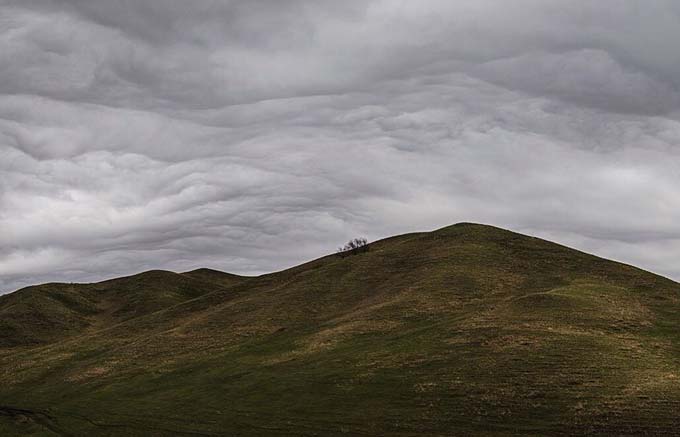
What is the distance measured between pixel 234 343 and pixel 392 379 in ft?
116

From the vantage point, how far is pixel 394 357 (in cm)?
6700

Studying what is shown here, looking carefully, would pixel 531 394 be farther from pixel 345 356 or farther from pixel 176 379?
pixel 176 379

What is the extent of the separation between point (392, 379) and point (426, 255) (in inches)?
2515

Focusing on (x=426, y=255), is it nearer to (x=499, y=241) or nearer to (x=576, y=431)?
(x=499, y=241)

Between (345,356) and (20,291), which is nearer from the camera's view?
(345,356)

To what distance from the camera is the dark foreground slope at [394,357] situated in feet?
164

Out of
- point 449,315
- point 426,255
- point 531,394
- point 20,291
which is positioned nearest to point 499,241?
point 426,255

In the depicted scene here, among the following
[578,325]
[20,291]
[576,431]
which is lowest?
[576,431]

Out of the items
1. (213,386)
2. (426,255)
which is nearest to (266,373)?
(213,386)

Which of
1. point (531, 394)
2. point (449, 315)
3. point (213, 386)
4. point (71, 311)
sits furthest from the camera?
point (71, 311)

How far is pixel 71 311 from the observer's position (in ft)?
527

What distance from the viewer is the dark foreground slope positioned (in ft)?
164

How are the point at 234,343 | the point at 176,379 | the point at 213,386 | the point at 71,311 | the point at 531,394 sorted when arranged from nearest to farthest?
the point at 531,394 → the point at 213,386 → the point at 176,379 → the point at 234,343 → the point at 71,311

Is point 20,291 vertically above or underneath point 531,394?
above
